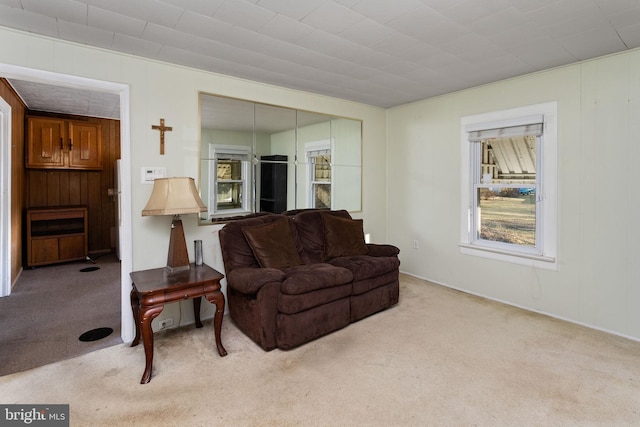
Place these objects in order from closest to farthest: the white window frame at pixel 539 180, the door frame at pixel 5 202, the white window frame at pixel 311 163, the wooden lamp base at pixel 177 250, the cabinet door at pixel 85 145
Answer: the wooden lamp base at pixel 177 250, the white window frame at pixel 539 180, the door frame at pixel 5 202, the white window frame at pixel 311 163, the cabinet door at pixel 85 145

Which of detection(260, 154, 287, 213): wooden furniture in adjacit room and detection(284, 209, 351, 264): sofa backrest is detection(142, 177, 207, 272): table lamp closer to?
detection(260, 154, 287, 213): wooden furniture in adjacit room

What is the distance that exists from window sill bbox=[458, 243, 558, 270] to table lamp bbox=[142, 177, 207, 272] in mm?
3052

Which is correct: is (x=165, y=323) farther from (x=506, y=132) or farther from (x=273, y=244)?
(x=506, y=132)

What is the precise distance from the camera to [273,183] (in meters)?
3.79

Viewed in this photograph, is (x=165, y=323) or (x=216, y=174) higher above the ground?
(x=216, y=174)

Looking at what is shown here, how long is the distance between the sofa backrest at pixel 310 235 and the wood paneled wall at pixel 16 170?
350 cm

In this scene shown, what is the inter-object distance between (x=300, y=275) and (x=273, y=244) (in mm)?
510

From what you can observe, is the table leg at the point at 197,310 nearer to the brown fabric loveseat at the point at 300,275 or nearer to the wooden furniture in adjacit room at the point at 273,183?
the brown fabric loveseat at the point at 300,275

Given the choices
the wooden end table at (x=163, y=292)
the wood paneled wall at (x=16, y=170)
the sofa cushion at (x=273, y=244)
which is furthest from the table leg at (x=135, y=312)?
the wood paneled wall at (x=16, y=170)

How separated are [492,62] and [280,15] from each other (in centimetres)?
202

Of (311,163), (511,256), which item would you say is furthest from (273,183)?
(511,256)

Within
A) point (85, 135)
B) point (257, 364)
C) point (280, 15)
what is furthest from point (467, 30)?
point (85, 135)

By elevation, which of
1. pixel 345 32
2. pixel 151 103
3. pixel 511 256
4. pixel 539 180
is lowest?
pixel 511 256

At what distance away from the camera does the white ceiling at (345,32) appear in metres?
2.13
